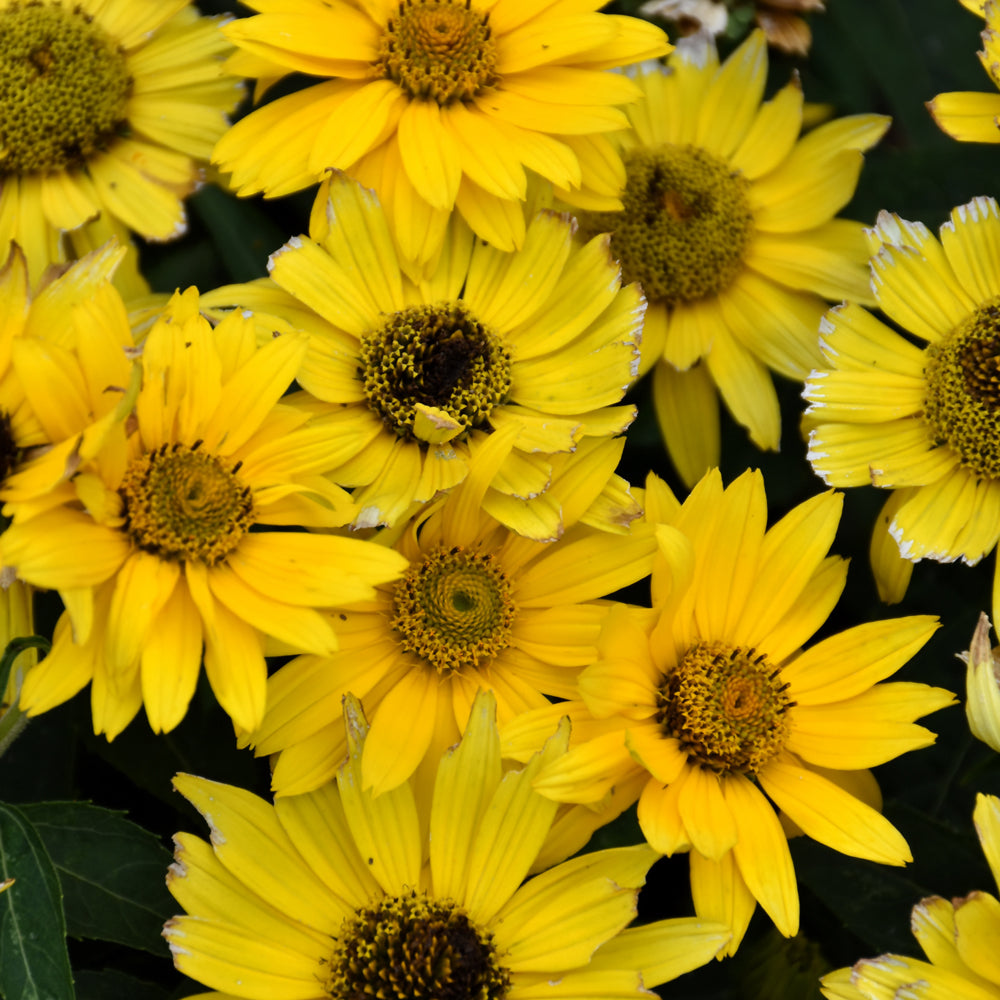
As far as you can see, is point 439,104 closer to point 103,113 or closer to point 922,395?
point 103,113

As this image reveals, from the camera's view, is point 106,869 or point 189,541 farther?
point 106,869

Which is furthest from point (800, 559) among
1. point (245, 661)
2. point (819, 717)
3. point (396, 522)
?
point (245, 661)

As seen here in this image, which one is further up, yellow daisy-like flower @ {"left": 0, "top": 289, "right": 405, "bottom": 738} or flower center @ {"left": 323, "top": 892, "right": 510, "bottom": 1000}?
yellow daisy-like flower @ {"left": 0, "top": 289, "right": 405, "bottom": 738}

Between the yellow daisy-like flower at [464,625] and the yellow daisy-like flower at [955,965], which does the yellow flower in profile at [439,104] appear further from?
the yellow daisy-like flower at [955,965]

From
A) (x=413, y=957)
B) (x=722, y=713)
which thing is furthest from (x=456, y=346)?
(x=413, y=957)

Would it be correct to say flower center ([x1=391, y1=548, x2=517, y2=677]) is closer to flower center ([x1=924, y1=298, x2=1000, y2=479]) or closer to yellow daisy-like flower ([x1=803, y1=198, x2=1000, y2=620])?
yellow daisy-like flower ([x1=803, y1=198, x2=1000, y2=620])

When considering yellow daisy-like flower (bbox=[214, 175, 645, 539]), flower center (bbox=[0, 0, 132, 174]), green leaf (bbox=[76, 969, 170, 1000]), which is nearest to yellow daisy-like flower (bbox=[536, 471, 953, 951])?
yellow daisy-like flower (bbox=[214, 175, 645, 539])
